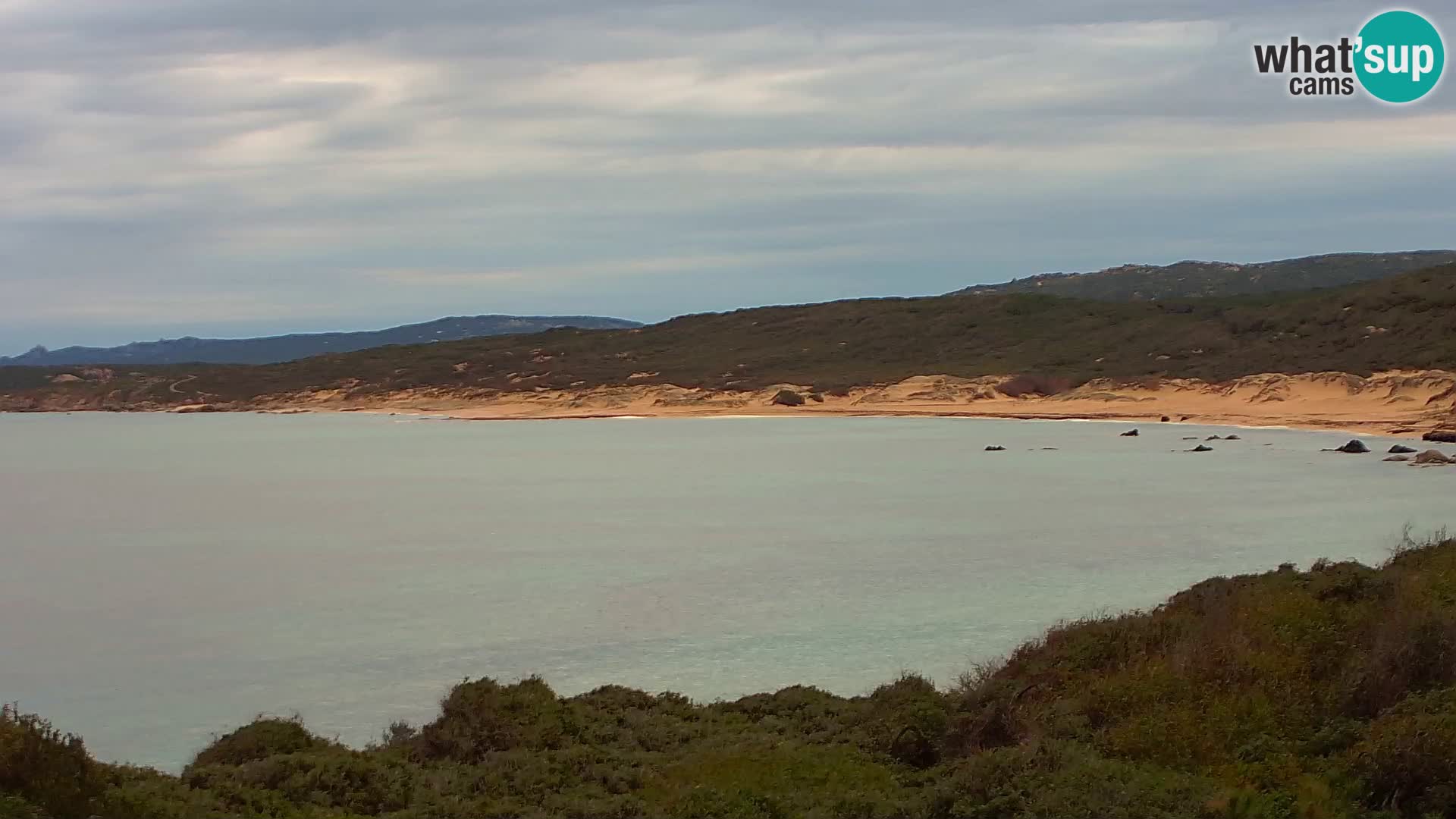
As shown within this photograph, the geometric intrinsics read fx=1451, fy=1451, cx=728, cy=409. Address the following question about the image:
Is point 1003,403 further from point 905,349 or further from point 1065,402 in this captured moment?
point 905,349

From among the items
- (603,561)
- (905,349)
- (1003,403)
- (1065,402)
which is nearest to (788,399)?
(1003,403)

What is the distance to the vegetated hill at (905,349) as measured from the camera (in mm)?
73938

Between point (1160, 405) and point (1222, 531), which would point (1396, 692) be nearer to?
point (1222, 531)

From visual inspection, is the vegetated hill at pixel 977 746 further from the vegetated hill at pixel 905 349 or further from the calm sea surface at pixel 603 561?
the vegetated hill at pixel 905 349

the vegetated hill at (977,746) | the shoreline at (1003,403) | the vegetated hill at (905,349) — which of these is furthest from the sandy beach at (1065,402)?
the vegetated hill at (977,746)

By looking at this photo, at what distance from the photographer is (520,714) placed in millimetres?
11828

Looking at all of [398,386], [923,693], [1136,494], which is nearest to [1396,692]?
[923,693]

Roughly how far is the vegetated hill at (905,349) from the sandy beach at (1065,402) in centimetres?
188

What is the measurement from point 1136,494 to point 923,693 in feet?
82.8

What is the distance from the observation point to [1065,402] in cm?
7475

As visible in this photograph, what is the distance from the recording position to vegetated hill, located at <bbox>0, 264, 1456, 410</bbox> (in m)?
73.9

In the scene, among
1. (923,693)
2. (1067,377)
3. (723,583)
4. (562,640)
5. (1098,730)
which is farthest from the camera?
(1067,377)

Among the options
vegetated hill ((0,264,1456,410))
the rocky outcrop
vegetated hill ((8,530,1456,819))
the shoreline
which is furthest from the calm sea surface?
the rocky outcrop

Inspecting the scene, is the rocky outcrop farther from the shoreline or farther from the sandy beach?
the sandy beach
